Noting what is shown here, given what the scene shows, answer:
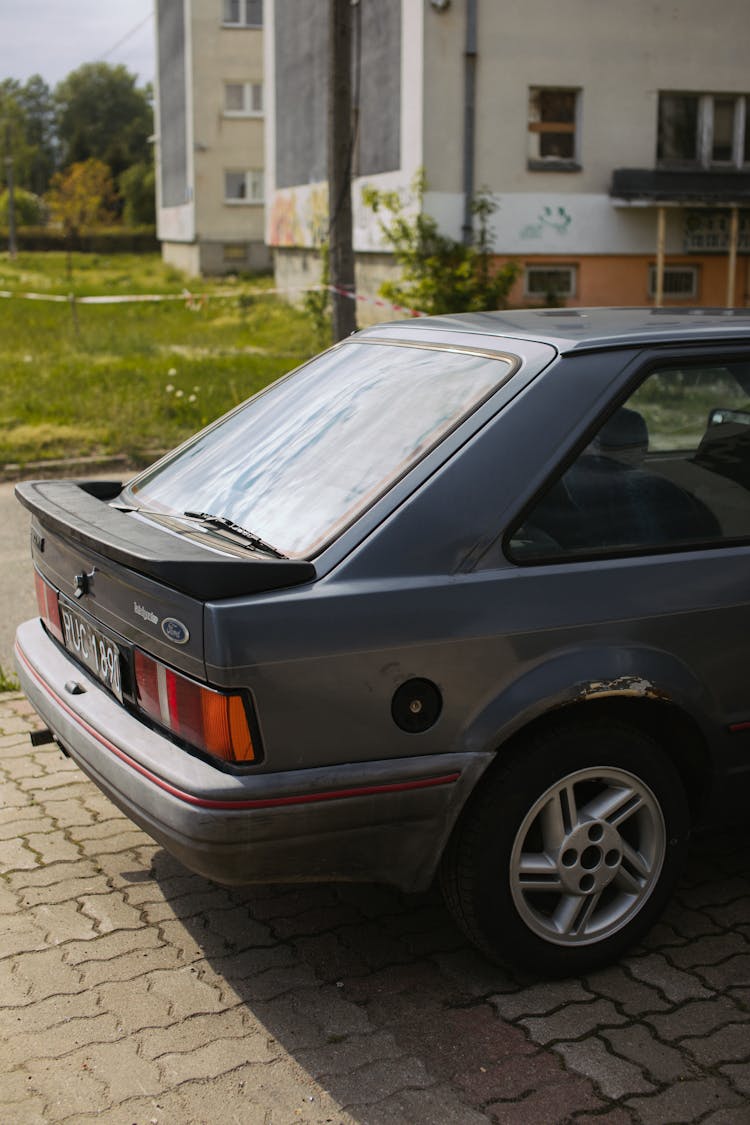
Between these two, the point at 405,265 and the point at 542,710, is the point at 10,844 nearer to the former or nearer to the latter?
the point at 542,710

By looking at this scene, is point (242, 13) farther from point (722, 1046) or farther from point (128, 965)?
point (722, 1046)

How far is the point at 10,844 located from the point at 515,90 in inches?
740

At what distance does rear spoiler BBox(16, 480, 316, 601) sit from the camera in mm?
2969

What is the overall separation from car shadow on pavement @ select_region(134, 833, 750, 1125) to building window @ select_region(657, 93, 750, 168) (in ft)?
64.4

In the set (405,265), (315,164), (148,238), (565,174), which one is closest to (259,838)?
(405,265)

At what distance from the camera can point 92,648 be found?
12.1 feet

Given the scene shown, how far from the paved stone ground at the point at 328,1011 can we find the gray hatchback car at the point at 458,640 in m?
0.20

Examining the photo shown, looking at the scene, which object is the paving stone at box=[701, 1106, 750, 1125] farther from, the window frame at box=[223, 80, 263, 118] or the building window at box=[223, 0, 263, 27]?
the building window at box=[223, 0, 263, 27]

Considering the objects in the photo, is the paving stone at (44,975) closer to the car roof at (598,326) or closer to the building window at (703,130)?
the car roof at (598,326)

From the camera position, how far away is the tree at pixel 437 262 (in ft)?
64.5

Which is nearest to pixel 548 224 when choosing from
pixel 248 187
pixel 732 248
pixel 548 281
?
pixel 548 281

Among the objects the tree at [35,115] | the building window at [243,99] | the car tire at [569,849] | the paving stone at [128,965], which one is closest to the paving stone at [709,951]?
the car tire at [569,849]

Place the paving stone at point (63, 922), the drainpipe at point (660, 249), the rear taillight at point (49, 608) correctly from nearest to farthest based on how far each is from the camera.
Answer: the paving stone at point (63, 922), the rear taillight at point (49, 608), the drainpipe at point (660, 249)

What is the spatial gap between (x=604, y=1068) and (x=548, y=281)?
19.6 metres
